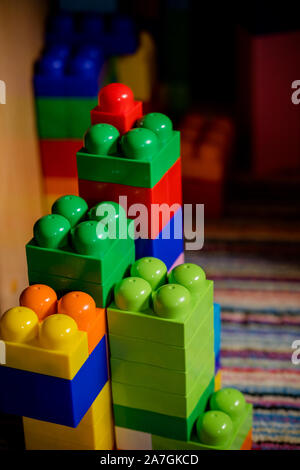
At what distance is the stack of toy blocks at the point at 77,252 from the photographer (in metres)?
1.43

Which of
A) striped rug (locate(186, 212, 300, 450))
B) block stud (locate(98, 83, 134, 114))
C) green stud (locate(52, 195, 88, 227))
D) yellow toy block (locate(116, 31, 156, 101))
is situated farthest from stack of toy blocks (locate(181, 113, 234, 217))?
green stud (locate(52, 195, 88, 227))

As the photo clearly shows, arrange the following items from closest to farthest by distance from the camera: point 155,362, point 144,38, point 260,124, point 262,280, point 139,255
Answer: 1. point 155,362
2. point 139,255
3. point 262,280
4. point 144,38
5. point 260,124

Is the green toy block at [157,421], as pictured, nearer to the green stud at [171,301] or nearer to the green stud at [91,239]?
the green stud at [171,301]

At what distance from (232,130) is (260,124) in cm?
12

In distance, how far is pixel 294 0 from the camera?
2615 millimetres

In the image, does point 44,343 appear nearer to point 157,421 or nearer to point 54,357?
point 54,357

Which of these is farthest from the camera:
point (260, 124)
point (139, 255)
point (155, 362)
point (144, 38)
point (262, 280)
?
point (260, 124)

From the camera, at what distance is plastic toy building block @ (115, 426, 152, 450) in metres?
1.60

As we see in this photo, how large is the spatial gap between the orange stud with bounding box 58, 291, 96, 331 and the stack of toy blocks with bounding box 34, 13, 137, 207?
92 centimetres

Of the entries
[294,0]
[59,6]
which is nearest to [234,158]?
[294,0]

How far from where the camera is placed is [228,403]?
1.61 m

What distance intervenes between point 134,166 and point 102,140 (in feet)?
0.29
